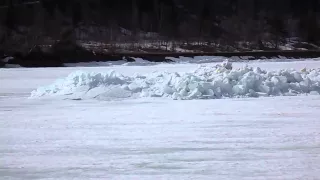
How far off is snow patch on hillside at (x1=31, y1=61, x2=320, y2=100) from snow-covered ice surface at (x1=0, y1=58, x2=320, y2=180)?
0.73 meters

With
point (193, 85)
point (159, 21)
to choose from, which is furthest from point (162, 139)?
point (159, 21)

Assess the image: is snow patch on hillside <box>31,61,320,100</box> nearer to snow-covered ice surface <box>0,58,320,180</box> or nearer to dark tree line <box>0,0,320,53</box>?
snow-covered ice surface <box>0,58,320,180</box>

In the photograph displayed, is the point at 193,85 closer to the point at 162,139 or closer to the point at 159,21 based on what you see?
the point at 162,139

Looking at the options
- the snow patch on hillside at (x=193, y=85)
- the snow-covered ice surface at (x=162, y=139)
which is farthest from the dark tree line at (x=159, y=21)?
the snow-covered ice surface at (x=162, y=139)

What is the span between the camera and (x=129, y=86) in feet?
45.8

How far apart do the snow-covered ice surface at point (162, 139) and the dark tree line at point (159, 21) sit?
23.5 metres

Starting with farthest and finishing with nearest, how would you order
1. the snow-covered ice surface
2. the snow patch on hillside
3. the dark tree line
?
the dark tree line
the snow patch on hillside
the snow-covered ice surface

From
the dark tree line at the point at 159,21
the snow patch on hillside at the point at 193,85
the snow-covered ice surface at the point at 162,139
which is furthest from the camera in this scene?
the dark tree line at the point at 159,21

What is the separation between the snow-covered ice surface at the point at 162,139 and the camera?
647cm

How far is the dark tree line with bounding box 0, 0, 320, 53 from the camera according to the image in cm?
3547

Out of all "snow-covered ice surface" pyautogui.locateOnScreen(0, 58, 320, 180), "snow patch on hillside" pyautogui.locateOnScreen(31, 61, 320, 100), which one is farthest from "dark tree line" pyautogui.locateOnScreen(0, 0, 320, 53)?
"snow-covered ice surface" pyautogui.locateOnScreen(0, 58, 320, 180)

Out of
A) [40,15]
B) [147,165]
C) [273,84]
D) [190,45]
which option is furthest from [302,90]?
[40,15]

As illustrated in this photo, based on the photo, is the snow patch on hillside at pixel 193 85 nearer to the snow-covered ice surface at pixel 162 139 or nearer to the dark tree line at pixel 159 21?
the snow-covered ice surface at pixel 162 139

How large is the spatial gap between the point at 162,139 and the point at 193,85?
5203 millimetres
